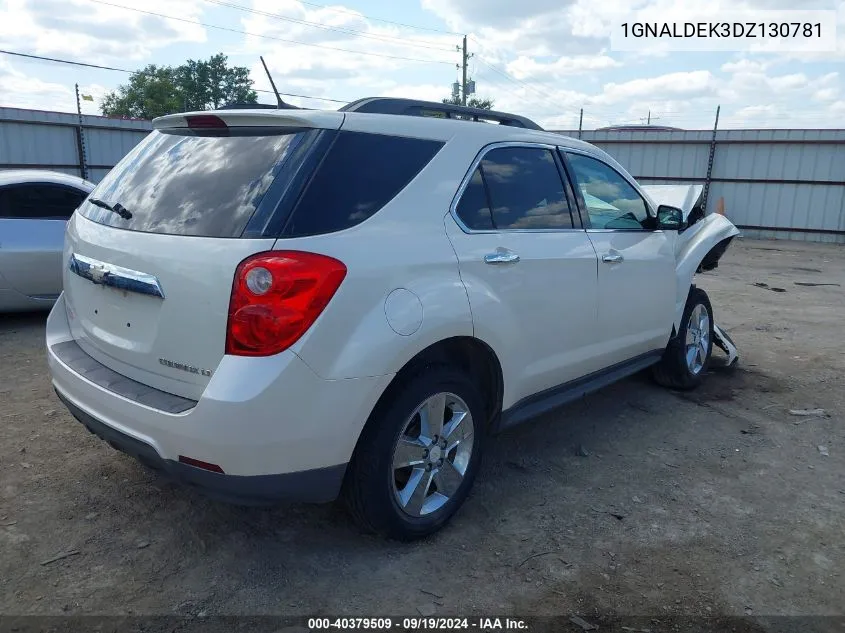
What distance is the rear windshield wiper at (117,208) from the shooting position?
9.37 ft

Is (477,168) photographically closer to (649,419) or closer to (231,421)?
(231,421)

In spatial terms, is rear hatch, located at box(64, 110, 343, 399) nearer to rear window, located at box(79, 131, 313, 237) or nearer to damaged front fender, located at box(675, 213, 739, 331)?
rear window, located at box(79, 131, 313, 237)

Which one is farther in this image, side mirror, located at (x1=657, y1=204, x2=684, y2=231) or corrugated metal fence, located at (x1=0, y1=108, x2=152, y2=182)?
corrugated metal fence, located at (x1=0, y1=108, x2=152, y2=182)

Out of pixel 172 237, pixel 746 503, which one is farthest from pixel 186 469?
pixel 746 503

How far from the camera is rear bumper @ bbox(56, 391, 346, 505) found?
7.93 feet

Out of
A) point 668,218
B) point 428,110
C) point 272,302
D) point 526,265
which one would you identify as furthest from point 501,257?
point 668,218

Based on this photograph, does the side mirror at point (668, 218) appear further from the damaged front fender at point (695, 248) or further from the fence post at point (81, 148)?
the fence post at point (81, 148)

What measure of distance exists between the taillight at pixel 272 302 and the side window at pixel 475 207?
36.2 inches

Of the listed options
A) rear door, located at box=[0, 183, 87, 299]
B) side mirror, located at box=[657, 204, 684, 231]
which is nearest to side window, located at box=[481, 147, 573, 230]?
side mirror, located at box=[657, 204, 684, 231]

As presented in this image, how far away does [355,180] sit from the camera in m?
2.66

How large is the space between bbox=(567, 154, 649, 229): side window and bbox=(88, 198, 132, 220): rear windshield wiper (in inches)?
92.4

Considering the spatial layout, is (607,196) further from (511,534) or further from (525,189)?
(511,534)

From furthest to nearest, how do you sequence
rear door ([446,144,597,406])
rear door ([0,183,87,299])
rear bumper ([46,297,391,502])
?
rear door ([0,183,87,299]) < rear door ([446,144,597,406]) < rear bumper ([46,297,391,502])

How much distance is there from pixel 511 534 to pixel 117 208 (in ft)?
7.36
